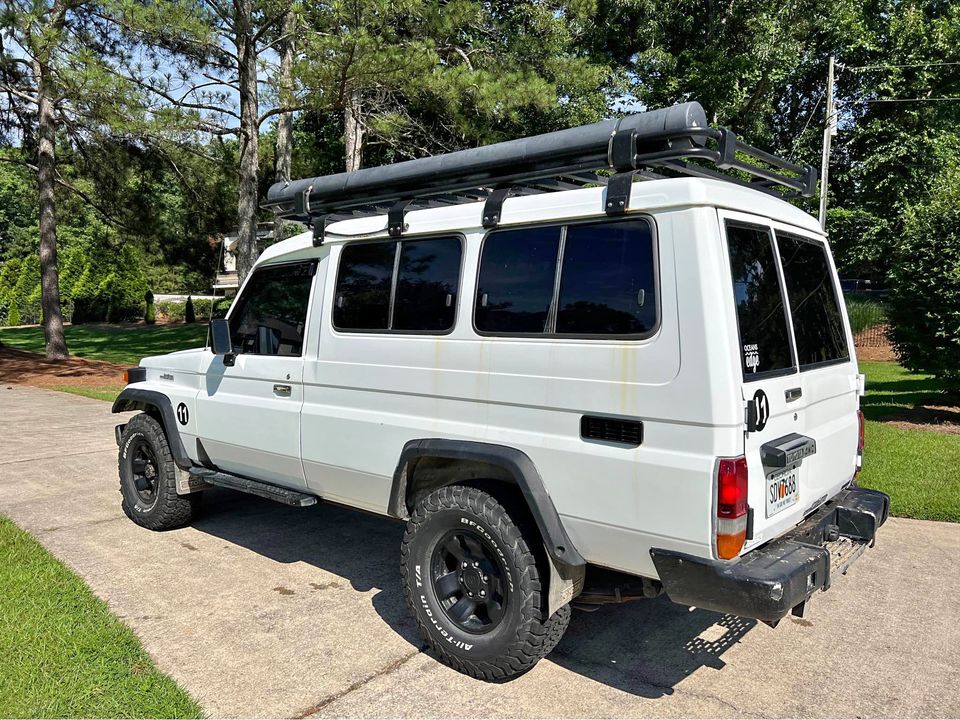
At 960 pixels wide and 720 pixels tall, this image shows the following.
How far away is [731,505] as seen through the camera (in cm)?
293

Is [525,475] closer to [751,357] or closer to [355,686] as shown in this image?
[751,357]

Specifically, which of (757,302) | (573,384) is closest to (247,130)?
(573,384)

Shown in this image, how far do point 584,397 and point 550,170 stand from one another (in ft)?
3.80

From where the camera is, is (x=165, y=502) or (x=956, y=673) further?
(x=165, y=502)

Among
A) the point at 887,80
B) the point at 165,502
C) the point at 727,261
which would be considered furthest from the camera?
the point at 887,80

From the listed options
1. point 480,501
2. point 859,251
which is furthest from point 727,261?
point 859,251

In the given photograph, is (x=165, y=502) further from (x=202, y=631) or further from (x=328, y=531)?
(x=202, y=631)

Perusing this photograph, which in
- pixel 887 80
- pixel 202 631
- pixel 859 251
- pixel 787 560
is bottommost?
pixel 202 631

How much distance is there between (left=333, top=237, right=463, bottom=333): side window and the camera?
155 inches

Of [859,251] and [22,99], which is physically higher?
[22,99]

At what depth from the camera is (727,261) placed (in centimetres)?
312

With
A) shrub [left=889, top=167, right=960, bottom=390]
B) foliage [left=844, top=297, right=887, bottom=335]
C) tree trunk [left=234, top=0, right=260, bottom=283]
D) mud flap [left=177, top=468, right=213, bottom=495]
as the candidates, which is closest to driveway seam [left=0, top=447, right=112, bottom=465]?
mud flap [left=177, top=468, right=213, bottom=495]

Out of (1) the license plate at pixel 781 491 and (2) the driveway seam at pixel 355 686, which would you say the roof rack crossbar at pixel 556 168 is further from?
(2) the driveway seam at pixel 355 686

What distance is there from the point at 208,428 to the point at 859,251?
26.1m
